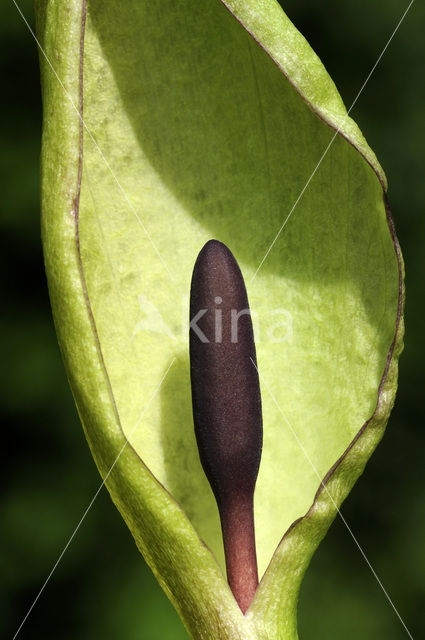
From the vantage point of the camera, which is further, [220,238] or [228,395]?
[220,238]

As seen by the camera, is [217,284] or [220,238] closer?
[217,284]

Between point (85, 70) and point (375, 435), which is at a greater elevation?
point (85, 70)

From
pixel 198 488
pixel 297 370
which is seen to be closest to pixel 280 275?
pixel 297 370

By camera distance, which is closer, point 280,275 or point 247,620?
point 247,620

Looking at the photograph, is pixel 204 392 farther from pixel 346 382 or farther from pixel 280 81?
pixel 280 81
